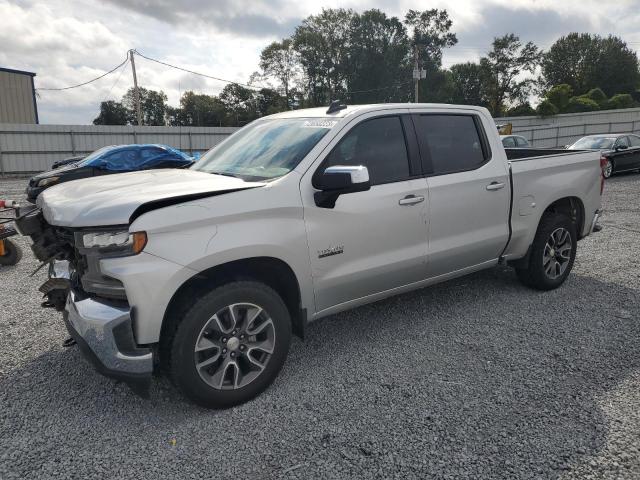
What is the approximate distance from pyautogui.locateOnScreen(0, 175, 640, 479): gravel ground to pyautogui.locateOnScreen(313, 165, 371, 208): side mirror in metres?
1.26

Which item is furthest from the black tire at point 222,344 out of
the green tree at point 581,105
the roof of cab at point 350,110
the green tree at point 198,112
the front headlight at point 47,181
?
the green tree at point 198,112

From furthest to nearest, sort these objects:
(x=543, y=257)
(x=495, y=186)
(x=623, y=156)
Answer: (x=623, y=156) → (x=543, y=257) → (x=495, y=186)

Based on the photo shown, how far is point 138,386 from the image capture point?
2.67 metres

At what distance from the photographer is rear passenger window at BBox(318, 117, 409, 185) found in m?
3.47

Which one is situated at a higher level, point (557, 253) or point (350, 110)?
point (350, 110)

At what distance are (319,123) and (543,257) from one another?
280 cm

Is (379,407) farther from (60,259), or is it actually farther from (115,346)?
(60,259)

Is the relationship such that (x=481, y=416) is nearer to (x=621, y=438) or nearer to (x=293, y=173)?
(x=621, y=438)

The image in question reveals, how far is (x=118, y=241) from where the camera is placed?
2621 millimetres

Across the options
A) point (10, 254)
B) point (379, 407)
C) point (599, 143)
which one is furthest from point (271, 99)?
point (379, 407)

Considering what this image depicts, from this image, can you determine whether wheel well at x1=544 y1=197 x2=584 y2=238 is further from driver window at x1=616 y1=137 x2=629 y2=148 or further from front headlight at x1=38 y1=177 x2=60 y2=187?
driver window at x1=616 y1=137 x2=629 y2=148

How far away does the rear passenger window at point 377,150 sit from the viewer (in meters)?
3.47

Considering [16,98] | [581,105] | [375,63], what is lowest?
[581,105]

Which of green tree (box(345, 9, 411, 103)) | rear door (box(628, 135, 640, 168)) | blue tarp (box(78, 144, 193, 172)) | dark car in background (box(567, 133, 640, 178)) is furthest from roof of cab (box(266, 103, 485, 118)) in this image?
green tree (box(345, 9, 411, 103))
